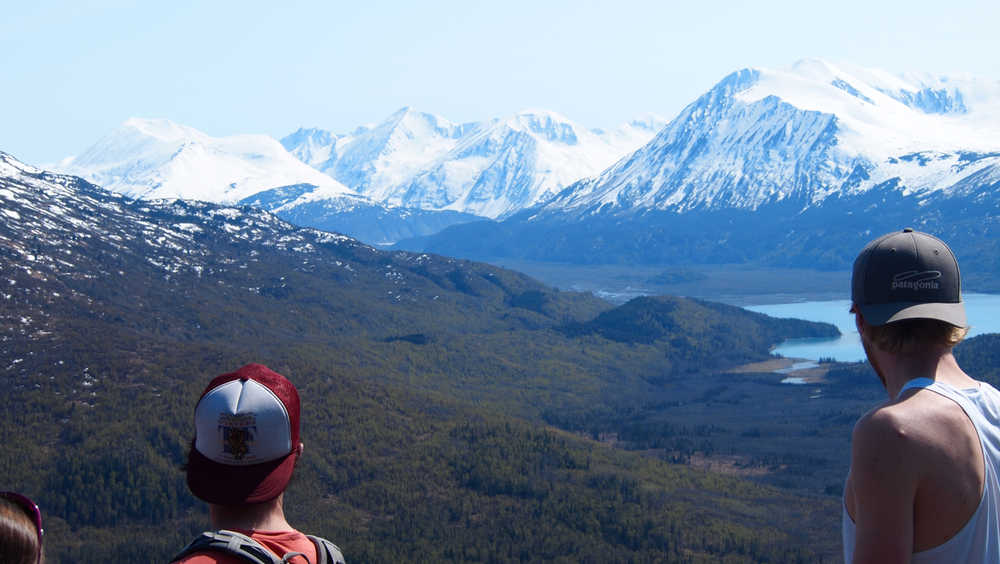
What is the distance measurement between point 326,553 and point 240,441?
3.50 feet

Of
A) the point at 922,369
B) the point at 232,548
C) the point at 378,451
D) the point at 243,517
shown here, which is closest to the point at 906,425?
the point at 922,369

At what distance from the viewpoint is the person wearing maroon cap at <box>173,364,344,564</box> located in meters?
6.82

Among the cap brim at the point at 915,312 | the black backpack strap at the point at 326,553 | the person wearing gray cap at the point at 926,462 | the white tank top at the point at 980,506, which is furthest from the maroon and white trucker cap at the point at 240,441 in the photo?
the cap brim at the point at 915,312

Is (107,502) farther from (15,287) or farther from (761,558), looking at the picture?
(15,287)

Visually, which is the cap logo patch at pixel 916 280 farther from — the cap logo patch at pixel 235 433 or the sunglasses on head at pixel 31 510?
the sunglasses on head at pixel 31 510

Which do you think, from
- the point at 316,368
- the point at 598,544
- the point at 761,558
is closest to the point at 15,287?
the point at 316,368

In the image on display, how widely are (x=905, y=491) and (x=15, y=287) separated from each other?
143 meters

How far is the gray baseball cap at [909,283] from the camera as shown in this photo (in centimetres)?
707

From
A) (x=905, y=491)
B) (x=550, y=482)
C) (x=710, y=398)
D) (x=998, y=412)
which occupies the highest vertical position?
(x=998, y=412)

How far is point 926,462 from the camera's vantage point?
6.41m

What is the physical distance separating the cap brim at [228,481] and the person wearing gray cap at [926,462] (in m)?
4.24

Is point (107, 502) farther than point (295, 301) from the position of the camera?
No

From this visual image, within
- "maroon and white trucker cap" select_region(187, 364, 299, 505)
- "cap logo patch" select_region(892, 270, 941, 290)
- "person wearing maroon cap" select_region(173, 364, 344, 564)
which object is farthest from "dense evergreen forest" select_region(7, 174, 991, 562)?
"cap logo patch" select_region(892, 270, 941, 290)

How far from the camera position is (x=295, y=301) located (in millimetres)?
193125
